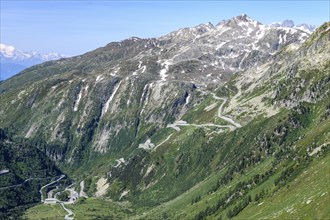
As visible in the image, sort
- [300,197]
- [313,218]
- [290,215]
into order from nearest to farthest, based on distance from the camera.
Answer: [313,218] → [290,215] → [300,197]

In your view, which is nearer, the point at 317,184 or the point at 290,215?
the point at 290,215

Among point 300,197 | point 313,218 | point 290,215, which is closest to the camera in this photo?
point 313,218

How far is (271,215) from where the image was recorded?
199 metres

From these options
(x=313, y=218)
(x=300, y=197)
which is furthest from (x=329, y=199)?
(x=300, y=197)

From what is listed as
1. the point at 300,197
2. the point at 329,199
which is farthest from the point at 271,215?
the point at 329,199

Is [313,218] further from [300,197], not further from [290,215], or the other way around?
[300,197]

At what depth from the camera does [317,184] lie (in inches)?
7869

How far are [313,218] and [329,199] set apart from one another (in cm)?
1034

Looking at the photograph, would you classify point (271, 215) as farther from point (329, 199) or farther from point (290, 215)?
point (329, 199)

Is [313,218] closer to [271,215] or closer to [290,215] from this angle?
[290,215]

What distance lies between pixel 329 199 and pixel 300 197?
29419mm

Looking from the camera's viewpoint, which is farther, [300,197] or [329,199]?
[300,197]

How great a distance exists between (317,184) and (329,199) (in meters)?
31.5

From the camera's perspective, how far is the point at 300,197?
19788 centimetres
